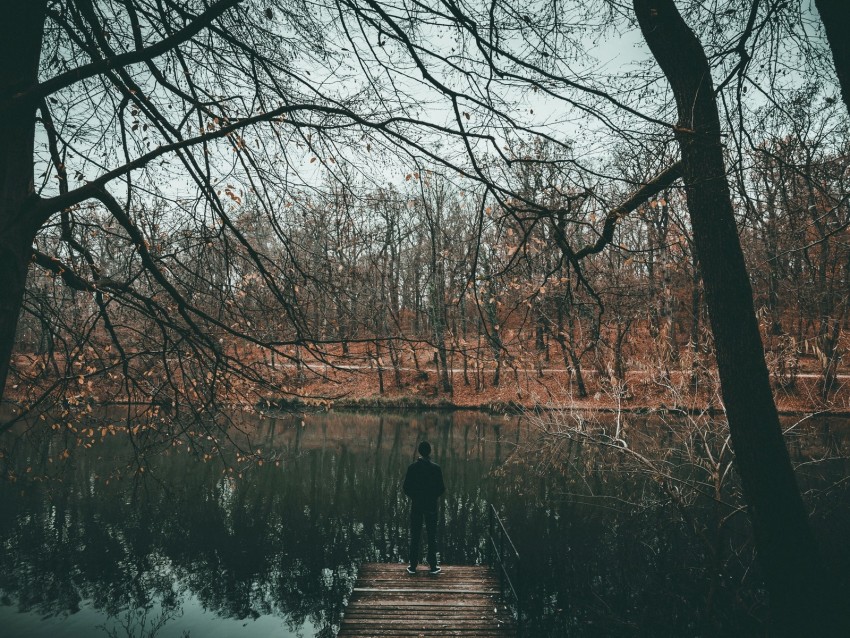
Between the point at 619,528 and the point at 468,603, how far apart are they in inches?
213

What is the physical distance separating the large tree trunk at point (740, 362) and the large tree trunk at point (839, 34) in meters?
0.78

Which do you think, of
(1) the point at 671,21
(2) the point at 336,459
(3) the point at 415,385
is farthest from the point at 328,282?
(3) the point at 415,385

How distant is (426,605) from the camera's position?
6.30m

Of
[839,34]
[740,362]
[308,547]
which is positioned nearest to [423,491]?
[740,362]

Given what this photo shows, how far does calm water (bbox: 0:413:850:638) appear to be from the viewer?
746cm

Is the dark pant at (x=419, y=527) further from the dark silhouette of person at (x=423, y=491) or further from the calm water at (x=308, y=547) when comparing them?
the calm water at (x=308, y=547)

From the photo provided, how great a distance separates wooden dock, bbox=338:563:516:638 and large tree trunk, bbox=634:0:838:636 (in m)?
2.77

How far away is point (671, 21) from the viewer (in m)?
4.38

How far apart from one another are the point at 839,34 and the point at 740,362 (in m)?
2.39

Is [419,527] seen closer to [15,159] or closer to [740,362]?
[740,362]

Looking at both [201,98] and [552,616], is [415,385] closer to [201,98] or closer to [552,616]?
[552,616]

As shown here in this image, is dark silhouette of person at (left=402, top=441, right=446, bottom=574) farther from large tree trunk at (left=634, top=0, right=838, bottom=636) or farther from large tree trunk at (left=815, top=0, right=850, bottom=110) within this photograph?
large tree trunk at (left=815, top=0, right=850, bottom=110)

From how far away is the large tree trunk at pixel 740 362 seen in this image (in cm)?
407

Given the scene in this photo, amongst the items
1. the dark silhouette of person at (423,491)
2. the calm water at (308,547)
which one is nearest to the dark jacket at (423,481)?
the dark silhouette of person at (423,491)
